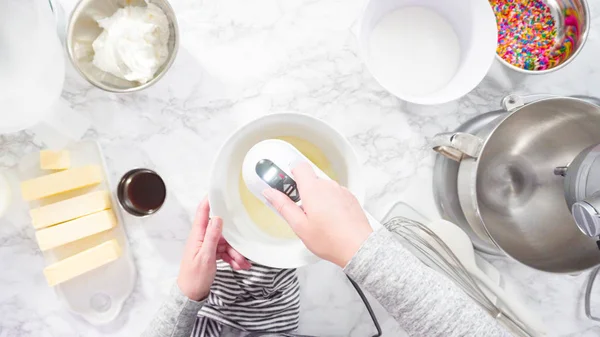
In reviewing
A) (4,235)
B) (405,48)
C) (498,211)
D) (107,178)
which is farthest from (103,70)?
(498,211)

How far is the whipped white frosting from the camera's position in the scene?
76 cm

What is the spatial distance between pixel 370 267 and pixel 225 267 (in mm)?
295

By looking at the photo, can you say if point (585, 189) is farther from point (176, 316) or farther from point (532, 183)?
point (176, 316)

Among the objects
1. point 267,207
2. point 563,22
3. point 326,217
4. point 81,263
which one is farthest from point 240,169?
point 563,22

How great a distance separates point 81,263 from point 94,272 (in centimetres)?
4

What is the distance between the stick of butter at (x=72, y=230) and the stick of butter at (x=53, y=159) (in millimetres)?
96

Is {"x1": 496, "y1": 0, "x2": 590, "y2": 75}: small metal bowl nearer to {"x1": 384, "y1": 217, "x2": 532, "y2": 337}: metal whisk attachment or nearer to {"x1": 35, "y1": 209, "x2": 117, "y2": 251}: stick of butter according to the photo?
{"x1": 384, "y1": 217, "x2": 532, "y2": 337}: metal whisk attachment

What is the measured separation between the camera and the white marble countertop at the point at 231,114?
848 mm

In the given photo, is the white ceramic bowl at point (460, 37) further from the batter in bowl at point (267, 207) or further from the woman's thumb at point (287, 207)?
the woman's thumb at point (287, 207)

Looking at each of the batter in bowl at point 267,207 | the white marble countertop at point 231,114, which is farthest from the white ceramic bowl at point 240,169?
the white marble countertop at point 231,114

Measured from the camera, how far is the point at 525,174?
0.82m

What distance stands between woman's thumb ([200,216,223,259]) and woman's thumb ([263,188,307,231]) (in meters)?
0.09

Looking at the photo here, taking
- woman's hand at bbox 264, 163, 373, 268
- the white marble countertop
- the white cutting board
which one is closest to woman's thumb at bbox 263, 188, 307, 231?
woman's hand at bbox 264, 163, 373, 268

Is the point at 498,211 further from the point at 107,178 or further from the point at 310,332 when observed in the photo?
the point at 107,178
